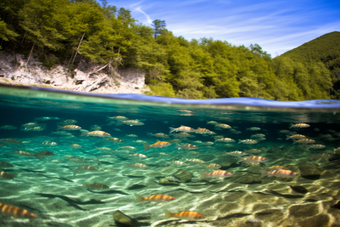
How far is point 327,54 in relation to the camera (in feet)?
214

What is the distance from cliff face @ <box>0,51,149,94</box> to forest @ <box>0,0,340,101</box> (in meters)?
1.27

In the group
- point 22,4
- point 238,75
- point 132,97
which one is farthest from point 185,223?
point 238,75

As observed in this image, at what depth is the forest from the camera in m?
28.8

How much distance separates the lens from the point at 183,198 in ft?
20.4

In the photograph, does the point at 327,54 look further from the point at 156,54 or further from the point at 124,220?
the point at 124,220

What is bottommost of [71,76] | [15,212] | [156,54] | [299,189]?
[299,189]

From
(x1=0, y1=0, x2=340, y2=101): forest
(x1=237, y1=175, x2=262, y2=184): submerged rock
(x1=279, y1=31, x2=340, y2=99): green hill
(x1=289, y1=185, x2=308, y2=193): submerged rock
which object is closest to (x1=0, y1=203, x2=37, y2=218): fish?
(x1=237, y1=175, x2=262, y2=184): submerged rock

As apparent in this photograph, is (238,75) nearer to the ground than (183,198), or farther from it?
farther from it

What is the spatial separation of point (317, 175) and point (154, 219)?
7130 millimetres

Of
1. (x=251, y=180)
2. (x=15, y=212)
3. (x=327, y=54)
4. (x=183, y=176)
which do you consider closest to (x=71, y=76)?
(x=183, y=176)

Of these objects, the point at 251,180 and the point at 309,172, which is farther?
the point at 309,172

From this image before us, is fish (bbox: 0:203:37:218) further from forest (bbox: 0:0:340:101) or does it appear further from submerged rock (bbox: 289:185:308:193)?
forest (bbox: 0:0:340:101)

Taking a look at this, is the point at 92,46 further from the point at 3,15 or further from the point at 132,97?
the point at 132,97

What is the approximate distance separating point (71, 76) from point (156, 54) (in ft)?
55.7
